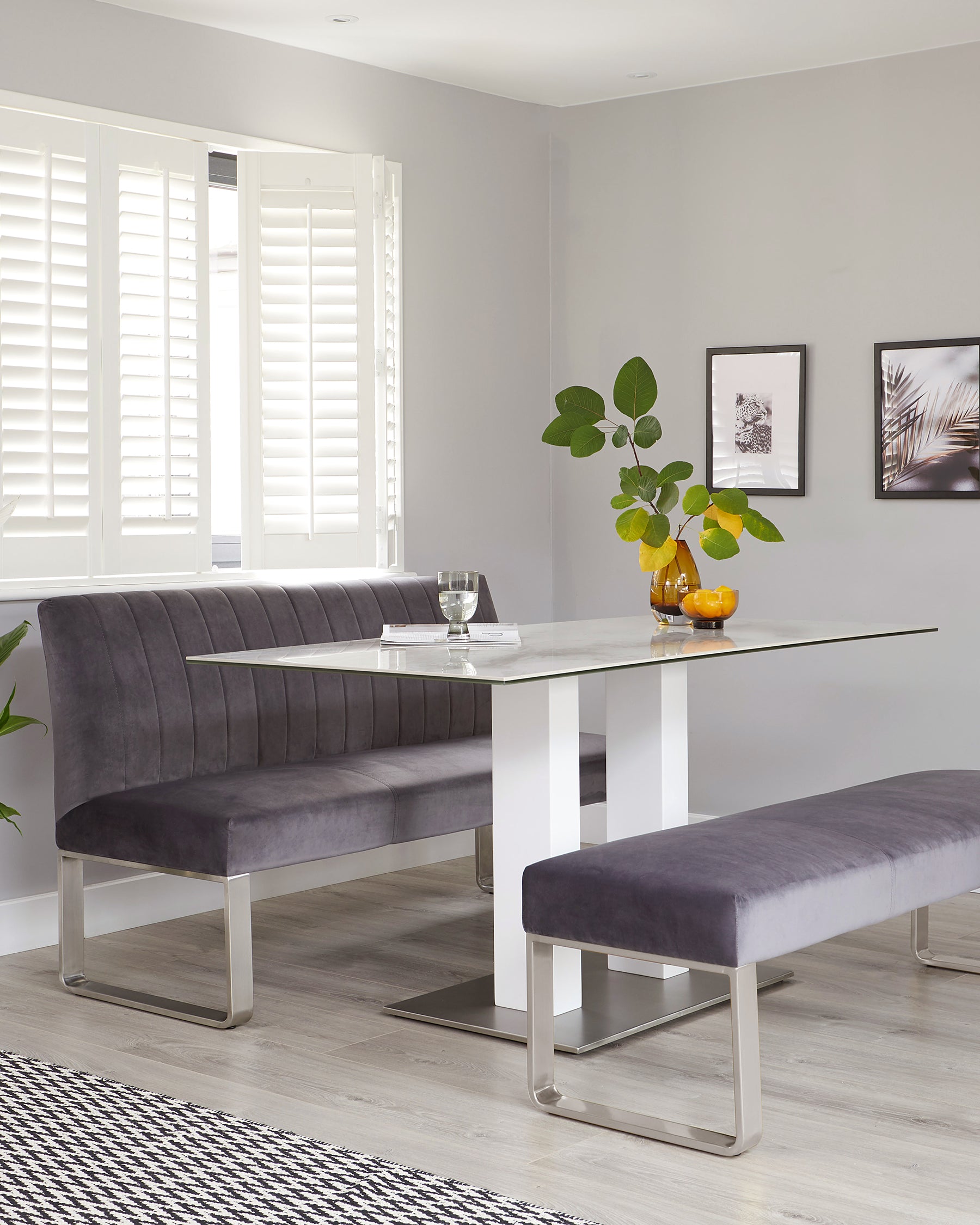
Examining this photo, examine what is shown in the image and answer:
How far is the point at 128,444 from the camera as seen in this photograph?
4.12 meters

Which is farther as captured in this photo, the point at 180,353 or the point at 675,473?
the point at 180,353

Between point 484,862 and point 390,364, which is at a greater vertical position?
point 390,364

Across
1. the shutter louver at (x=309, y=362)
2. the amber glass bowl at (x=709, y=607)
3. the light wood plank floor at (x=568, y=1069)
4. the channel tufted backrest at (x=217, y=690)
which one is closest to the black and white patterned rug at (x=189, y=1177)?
the light wood plank floor at (x=568, y=1069)

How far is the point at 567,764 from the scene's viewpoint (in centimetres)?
310

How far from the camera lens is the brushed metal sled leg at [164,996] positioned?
3.24 m

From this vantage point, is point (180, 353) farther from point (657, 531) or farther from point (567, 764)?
point (567, 764)

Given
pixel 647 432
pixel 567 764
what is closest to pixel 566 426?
pixel 647 432

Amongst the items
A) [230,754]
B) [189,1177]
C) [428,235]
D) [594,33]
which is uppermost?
[594,33]

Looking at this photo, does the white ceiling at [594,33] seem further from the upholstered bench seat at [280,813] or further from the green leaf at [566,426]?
the upholstered bench seat at [280,813]

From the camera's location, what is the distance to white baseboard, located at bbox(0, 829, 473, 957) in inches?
154

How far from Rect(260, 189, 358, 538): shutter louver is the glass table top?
104 cm

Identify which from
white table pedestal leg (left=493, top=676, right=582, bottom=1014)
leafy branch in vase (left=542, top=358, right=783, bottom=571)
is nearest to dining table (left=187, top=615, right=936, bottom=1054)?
white table pedestal leg (left=493, top=676, right=582, bottom=1014)

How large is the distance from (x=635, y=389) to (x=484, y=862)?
5.11 ft

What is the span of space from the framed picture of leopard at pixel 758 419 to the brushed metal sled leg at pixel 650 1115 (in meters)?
2.50
